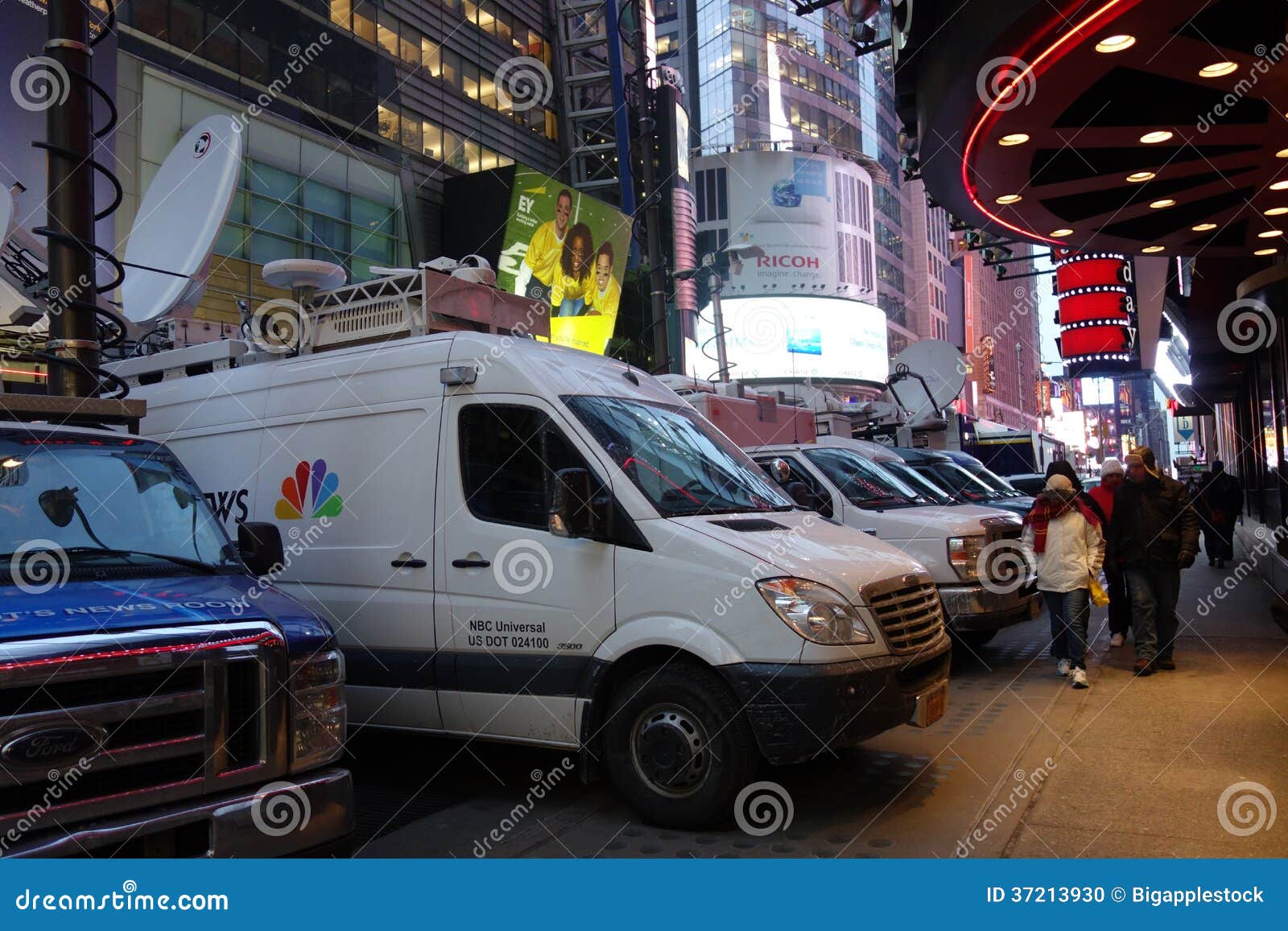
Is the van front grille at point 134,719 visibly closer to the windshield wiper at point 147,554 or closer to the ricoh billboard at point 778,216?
the windshield wiper at point 147,554

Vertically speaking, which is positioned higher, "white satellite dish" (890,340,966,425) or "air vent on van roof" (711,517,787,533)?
"white satellite dish" (890,340,966,425)

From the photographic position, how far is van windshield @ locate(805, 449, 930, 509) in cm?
998

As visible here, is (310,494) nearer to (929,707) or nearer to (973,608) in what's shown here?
(929,707)

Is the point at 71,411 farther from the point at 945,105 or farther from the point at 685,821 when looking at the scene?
the point at 945,105

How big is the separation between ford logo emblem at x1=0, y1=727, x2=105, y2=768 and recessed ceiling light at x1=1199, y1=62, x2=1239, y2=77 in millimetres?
8309

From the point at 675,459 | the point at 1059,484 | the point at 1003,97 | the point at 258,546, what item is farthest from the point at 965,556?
the point at 258,546

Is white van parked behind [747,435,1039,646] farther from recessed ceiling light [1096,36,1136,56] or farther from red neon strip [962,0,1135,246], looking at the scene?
recessed ceiling light [1096,36,1136,56]

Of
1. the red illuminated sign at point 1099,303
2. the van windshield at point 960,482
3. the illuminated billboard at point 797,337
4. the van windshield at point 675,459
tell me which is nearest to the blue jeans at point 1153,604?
the van windshield at point 960,482

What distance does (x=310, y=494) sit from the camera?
6.54 metres

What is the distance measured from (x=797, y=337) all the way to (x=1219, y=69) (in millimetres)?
70317

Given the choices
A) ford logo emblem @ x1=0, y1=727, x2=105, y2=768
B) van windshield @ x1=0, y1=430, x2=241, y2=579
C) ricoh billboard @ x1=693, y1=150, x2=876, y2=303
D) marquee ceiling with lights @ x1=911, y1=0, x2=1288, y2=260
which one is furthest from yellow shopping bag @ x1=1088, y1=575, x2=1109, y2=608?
ricoh billboard @ x1=693, y1=150, x2=876, y2=303

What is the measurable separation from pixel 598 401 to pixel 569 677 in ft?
5.38

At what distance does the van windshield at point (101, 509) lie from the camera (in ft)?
13.7

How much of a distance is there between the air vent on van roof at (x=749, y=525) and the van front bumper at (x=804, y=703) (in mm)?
813
